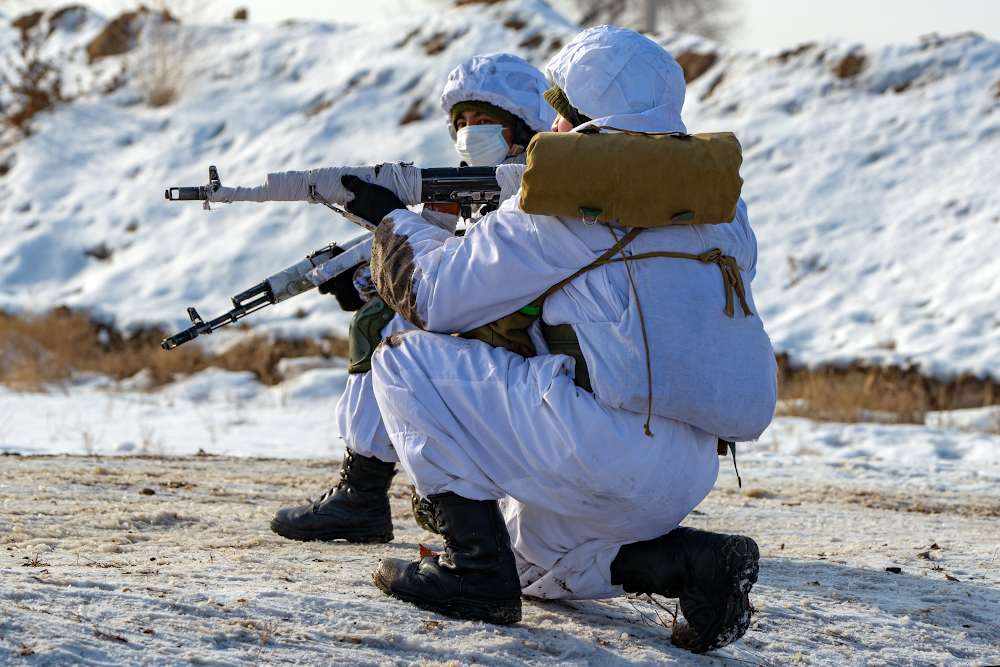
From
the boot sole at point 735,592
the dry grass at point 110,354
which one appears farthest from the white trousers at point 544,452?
the dry grass at point 110,354

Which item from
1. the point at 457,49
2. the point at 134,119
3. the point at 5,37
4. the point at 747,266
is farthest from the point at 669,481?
the point at 5,37

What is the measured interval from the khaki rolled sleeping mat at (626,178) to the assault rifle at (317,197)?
67cm

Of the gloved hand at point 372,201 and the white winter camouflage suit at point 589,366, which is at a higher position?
the gloved hand at point 372,201

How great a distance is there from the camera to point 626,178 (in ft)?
5.85

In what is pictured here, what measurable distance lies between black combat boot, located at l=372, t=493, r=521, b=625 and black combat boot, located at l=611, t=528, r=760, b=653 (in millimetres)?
252

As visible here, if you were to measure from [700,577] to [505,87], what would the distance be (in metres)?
1.93

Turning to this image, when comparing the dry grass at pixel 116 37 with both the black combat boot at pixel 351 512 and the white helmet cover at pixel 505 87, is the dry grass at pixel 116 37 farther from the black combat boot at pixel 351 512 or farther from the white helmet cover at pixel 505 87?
the black combat boot at pixel 351 512

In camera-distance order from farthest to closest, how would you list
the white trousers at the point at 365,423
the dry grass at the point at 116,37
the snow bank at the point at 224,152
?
the dry grass at the point at 116,37 < the snow bank at the point at 224,152 < the white trousers at the point at 365,423

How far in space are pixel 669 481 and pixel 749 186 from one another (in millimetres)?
8708

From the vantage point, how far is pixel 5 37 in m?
19.2

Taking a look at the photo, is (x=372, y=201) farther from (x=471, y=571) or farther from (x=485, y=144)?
(x=471, y=571)

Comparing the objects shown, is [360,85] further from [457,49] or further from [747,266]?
[747,266]

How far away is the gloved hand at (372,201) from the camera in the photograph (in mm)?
2375

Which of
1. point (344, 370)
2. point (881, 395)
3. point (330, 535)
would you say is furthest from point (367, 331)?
point (344, 370)
